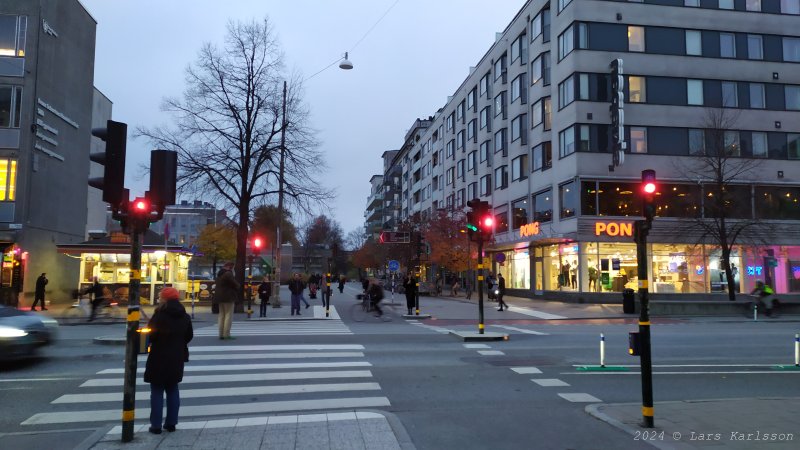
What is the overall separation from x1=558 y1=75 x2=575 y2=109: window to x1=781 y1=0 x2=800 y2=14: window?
50.2 ft

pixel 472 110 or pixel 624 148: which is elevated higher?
pixel 472 110

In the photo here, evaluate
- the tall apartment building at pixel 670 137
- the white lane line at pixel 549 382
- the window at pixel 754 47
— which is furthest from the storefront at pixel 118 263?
the window at pixel 754 47

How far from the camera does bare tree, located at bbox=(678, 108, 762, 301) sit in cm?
2967

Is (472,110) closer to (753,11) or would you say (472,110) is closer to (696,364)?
(753,11)

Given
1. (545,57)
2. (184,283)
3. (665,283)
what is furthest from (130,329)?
(545,57)

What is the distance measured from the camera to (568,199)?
34875 millimetres

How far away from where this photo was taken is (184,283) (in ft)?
106

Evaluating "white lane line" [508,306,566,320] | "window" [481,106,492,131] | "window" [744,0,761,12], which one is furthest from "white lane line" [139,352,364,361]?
"window" [481,106,492,131]

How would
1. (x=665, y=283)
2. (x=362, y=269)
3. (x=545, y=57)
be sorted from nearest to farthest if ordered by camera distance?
(x=665, y=283)
(x=545, y=57)
(x=362, y=269)

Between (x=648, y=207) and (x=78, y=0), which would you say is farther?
(x=78, y=0)

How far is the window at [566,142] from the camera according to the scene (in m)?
34.3

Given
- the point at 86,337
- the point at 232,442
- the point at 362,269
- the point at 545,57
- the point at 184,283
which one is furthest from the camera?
the point at 362,269

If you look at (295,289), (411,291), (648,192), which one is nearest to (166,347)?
(648,192)

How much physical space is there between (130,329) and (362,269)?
89.5 metres
